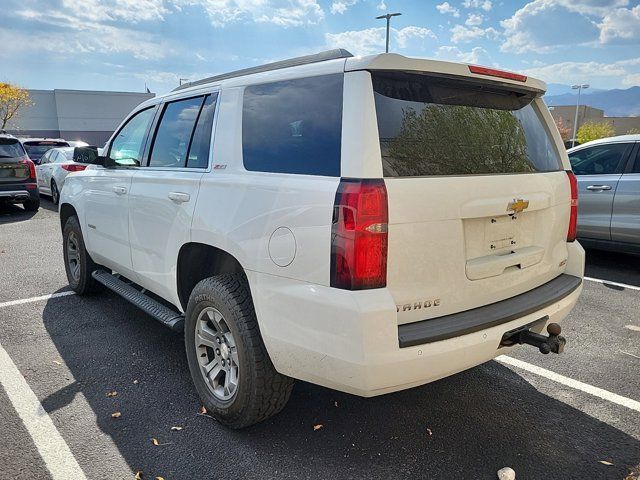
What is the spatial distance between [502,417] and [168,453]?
196 centimetres

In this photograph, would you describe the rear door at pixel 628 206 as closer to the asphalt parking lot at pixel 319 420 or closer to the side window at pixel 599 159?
the side window at pixel 599 159

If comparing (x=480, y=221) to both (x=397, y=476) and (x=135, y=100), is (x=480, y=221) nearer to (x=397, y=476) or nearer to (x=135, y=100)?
(x=397, y=476)

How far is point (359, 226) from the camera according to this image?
2.14 m

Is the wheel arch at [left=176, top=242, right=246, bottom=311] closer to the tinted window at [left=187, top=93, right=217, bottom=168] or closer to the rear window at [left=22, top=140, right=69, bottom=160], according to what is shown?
the tinted window at [left=187, top=93, right=217, bottom=168]

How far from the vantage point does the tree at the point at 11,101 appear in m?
45.1

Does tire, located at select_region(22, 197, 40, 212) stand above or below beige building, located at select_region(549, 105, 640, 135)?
below

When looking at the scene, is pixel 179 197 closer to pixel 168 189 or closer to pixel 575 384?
pixel 168 189

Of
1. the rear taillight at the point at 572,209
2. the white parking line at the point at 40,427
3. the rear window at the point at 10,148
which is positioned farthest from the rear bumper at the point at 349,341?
the rear window at the point at 10,148

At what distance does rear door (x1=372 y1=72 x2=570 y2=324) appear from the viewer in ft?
7.44

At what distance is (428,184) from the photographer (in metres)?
2.30

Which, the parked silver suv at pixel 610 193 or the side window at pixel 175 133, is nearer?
the side window at pixel 175 133

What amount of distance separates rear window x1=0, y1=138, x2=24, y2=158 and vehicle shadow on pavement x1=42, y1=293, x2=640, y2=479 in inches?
359

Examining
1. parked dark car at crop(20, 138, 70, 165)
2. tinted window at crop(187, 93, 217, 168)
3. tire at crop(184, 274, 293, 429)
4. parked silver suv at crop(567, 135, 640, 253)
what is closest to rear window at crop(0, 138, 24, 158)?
parked dark car at crop(20, 138, 70, 165)

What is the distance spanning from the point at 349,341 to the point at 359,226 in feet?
1.63
